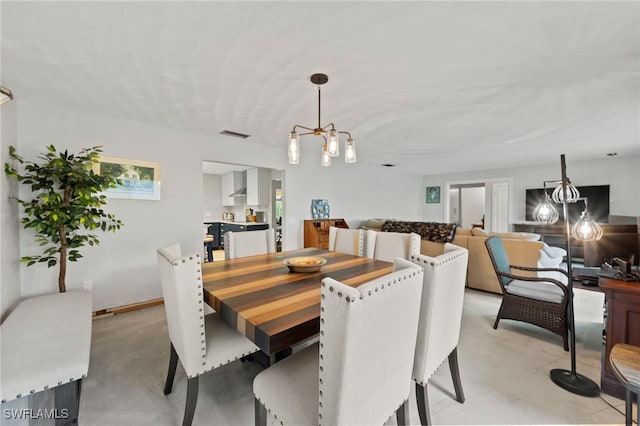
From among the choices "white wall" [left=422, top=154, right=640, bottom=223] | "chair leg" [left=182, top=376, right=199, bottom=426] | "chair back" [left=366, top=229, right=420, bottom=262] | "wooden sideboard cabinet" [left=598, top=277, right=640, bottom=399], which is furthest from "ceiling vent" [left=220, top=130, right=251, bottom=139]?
"white wall" [left=422, top=154, right=640, bottom=223]

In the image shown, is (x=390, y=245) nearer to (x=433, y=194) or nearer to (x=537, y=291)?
(x=537, y=291)

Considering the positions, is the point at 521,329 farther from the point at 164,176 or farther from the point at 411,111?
the point at 164,176

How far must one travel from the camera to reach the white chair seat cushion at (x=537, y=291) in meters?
2.38

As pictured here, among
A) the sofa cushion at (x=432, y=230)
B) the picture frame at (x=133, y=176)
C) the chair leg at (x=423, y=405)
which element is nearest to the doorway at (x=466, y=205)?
the sofa cushion at (x=432, y=230)

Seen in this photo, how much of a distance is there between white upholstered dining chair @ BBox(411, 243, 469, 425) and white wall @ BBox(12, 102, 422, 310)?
121 inches

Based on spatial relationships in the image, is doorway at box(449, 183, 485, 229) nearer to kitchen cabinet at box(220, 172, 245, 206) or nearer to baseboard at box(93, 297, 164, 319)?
Result: kitchen cabinet at box(220, 172, 245, 206)

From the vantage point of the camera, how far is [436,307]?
4.29ft

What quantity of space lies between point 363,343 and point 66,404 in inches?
58.3

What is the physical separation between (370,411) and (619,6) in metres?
2.31

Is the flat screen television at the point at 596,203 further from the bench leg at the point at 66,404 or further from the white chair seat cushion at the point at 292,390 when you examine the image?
the bench leg at the point at 66,404

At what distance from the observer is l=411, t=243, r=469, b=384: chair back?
4.17 ft

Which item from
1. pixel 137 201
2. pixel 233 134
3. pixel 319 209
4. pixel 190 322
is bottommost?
pixel 190 322

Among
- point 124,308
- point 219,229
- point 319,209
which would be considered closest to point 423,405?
point 124,308

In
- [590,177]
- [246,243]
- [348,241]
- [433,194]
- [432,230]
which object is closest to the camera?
[246,243]
